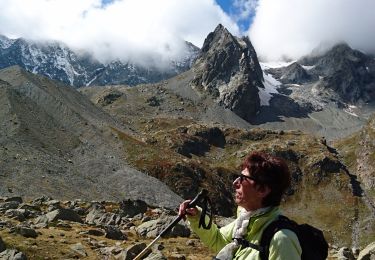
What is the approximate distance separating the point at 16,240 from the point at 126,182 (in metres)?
77.7

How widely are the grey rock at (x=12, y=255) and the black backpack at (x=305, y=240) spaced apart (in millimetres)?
19046

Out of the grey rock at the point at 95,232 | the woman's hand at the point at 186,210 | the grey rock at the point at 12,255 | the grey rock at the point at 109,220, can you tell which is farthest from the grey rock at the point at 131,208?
the woman's hand at the point at 186,210

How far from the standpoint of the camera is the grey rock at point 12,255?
2319 cm

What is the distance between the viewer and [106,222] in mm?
45188

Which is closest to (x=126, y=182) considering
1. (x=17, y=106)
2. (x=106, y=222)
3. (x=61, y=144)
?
(x=61, y=144)

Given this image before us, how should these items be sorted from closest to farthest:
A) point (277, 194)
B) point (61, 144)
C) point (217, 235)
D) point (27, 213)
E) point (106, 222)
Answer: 1. point (277, 194)
2. point (217, 235)
3. point (27, 213)
4. point (106, 222)
5. point (61, 144)

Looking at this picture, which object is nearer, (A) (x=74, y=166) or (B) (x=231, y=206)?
(A) (x=74, y=166)

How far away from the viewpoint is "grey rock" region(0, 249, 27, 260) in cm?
2319

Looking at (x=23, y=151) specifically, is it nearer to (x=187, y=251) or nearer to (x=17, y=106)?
(x=17, y=106)

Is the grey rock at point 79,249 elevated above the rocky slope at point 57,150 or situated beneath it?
situated beneath

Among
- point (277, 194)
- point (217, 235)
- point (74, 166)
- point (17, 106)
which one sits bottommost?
point (217, 235)

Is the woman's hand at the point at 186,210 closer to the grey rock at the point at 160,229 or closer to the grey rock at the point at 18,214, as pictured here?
the grey rock at the point at 160,229

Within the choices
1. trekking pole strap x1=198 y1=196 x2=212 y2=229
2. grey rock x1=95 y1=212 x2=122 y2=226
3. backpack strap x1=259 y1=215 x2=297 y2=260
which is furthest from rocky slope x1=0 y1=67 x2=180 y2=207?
backpack strap x1=259 y1=215 x2=297 y2=260

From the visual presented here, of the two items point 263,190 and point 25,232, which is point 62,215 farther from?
point 263,190
